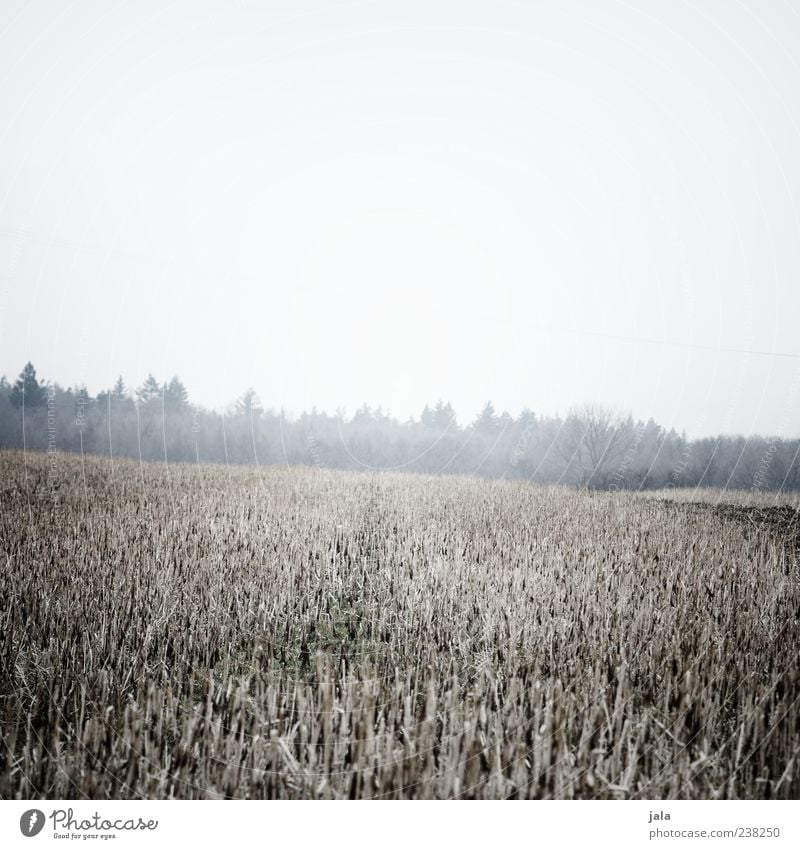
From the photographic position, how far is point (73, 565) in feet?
10.9

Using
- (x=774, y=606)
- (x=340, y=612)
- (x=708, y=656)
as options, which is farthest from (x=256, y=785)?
(x=774, y=606)

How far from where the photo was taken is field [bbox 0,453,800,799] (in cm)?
162

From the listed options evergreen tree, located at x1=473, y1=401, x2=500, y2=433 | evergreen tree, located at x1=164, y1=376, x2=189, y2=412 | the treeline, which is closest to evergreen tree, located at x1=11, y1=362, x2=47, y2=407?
the treeline

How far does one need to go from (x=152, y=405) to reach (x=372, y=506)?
127ft

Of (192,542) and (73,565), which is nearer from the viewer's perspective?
(73,565)

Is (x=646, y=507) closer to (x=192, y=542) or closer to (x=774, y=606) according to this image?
(x=774, y=606)
